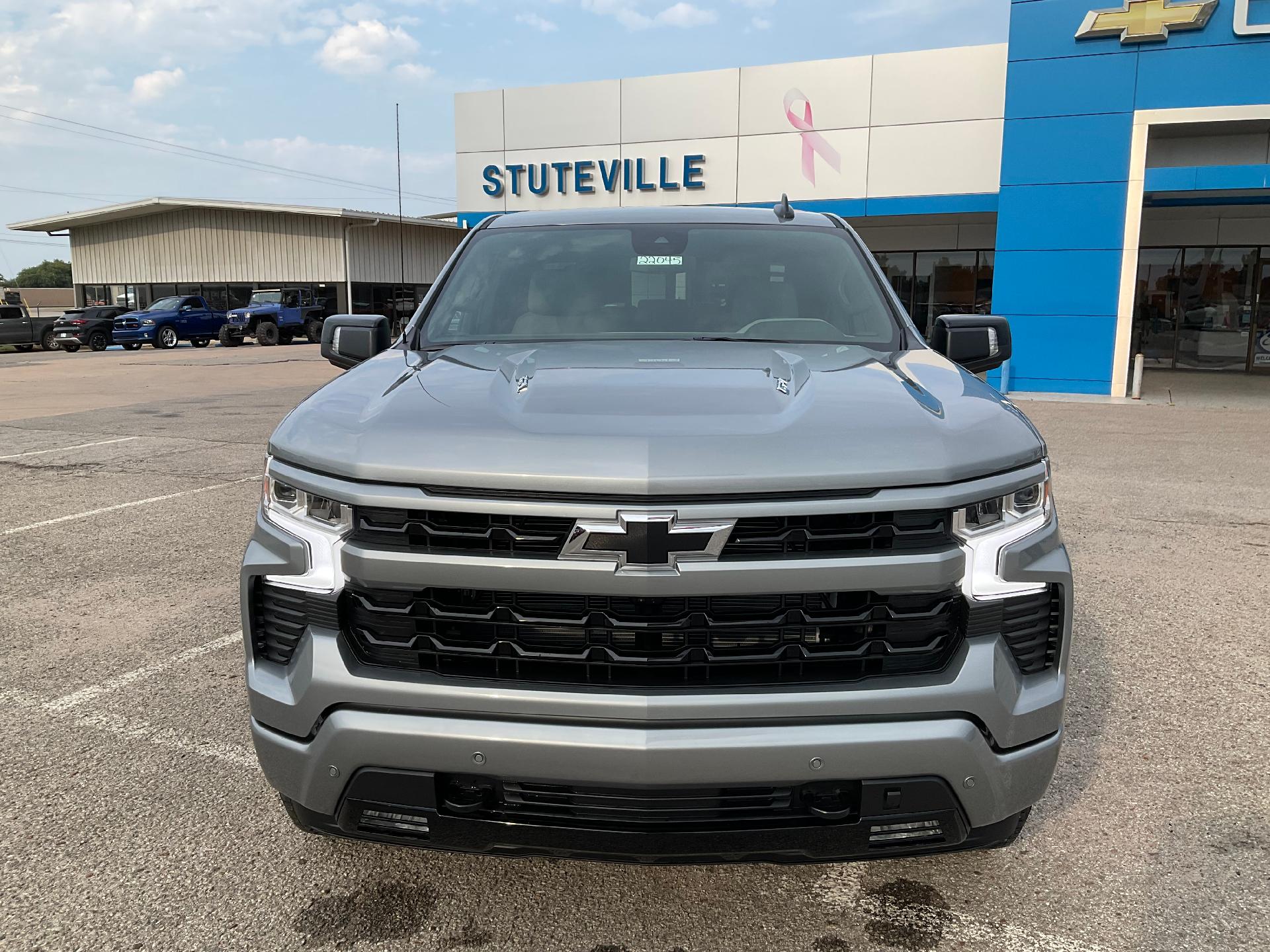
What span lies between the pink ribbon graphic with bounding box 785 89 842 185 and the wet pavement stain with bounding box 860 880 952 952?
18.3m

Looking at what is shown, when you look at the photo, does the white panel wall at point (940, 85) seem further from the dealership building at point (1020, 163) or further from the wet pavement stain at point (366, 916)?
the wet pavement stain at point (366, 916)

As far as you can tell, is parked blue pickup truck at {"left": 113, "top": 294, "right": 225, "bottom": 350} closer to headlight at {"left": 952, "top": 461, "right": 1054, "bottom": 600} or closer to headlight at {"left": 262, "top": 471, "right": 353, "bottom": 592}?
headlight at {"left": 262, "top": 471, "right": 353, "bottom": 592}

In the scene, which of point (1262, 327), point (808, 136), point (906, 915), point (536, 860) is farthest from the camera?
point (1262, 327)

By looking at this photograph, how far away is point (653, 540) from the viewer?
1954 millimetres

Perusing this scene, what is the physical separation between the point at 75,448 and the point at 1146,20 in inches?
645

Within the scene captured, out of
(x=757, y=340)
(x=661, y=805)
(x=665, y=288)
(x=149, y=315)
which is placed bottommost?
(x=661, y=805)

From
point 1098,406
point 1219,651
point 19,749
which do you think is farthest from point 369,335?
point 1098,406

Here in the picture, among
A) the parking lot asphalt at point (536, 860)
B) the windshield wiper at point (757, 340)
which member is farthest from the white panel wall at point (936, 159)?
the windshield wiper at point (757, 340)

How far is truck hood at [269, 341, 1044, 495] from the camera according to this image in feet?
6.49

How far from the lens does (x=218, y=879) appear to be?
2.69 metres

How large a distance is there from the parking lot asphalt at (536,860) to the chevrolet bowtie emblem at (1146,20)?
12327mm

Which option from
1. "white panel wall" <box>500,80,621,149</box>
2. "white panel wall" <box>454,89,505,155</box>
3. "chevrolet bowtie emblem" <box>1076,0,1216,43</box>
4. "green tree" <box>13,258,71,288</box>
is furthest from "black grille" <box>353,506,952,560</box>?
"green tree" <box>13,258,71,288</box>

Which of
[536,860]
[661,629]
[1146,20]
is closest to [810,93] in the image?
[1146,20]

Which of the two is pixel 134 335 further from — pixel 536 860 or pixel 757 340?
pixel 536 860
